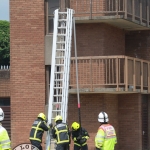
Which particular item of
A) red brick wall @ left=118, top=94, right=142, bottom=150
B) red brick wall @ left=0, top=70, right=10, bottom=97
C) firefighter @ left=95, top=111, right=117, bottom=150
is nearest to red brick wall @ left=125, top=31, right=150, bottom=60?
red brick wall @ left=118, top=94, right=142, bottom=150

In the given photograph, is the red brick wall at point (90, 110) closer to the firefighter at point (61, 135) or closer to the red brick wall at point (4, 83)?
the red brick wall at point (4, 83)

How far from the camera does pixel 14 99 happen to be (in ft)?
78.7

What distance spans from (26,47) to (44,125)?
5.34 meters

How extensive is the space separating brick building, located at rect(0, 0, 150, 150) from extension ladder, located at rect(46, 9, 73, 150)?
3.76 ft

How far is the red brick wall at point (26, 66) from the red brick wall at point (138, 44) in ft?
14.2

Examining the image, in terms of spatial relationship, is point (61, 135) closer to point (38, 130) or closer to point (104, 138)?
point (38, 130)

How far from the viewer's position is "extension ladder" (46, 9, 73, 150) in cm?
2077

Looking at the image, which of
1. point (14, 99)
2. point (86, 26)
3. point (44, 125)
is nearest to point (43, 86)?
point (14, 99)

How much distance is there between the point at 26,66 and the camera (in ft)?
78.5

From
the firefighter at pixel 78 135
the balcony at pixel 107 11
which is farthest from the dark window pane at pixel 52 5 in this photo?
the firefighter at pixel 78 135

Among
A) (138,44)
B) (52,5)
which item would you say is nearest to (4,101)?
(52,5)

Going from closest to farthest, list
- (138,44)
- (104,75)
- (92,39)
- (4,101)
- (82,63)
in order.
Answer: (82,63) < (104,75) < (92,39) < (138,44) < (4,101)

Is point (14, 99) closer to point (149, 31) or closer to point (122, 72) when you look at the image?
point (122, 72)

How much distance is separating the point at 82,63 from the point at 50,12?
256 centimetres
